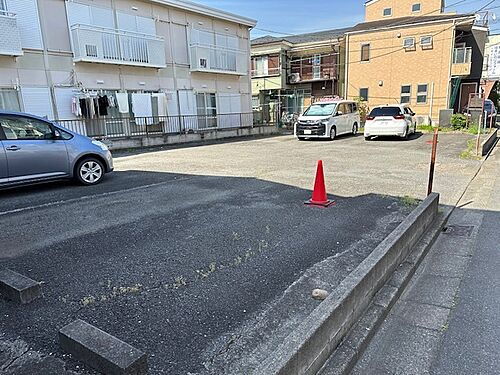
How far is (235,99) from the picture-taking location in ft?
67.5

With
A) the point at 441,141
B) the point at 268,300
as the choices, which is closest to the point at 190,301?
the point at 268,300

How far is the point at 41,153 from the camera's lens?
251 inches

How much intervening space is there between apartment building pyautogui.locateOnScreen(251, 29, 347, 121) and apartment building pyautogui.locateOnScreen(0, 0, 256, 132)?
7.96m

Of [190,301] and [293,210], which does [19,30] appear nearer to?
[293,210]

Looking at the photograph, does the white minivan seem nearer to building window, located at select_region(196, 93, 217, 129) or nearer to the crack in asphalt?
building window, located at select_region(196, 93, 217, 129)

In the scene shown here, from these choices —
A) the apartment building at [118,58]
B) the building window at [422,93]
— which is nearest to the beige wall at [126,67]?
the apartment building at [118,58]

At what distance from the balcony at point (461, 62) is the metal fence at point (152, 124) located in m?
13.3

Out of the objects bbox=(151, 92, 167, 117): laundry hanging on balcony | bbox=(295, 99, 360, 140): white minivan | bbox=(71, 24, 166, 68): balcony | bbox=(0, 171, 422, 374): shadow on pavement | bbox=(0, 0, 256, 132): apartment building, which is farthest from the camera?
bbox=(151, 92, 167, 117): laundry hanging on balcony

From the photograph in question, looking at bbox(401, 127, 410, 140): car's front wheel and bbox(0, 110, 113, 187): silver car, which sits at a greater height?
bbox(0, 110, 113, 187): silver car

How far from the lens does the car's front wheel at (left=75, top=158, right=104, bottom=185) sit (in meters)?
7.02

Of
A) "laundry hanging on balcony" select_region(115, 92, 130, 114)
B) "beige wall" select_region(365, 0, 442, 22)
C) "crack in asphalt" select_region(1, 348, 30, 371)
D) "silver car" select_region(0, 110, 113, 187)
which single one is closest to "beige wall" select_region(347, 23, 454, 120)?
"beige wall" select_region(365, 0, 442, 22)

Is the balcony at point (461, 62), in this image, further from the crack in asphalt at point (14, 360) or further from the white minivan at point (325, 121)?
the crack in asphalt at point (14, 360)

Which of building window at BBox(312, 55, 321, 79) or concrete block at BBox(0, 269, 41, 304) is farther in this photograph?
building window at BBox(312, 55, 321, 79)

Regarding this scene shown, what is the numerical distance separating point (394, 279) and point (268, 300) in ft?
4.13
